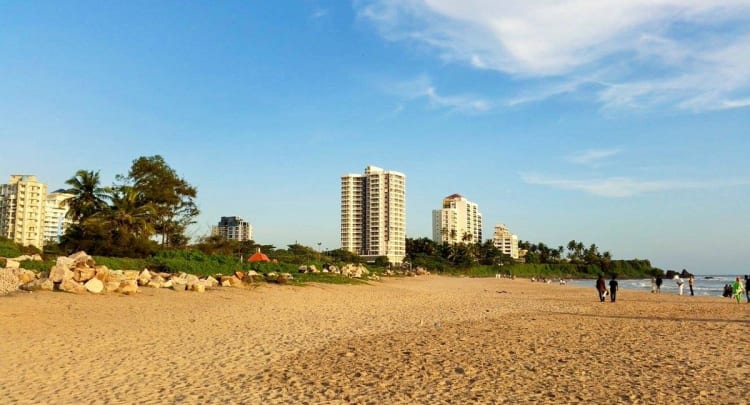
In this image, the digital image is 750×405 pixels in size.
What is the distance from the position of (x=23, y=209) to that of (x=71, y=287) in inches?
4103

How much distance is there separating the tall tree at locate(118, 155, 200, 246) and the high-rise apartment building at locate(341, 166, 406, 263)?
86817 millimetres

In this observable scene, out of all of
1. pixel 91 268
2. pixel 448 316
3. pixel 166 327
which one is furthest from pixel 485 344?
pixel 91 268

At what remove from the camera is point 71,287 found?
18.0 metres

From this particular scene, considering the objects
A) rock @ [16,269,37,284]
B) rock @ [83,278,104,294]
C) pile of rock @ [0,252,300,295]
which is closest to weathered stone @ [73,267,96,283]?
pile of rock @ [0,252,300,295]

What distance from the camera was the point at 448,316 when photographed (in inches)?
698

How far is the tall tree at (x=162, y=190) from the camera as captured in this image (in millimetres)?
44906

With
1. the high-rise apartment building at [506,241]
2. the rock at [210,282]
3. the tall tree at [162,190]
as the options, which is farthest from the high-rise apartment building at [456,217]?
the rock at [210,282]

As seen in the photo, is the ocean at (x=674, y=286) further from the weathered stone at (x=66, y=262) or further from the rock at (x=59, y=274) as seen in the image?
the rock at (x=59, y=274)

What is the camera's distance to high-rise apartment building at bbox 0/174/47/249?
102450 mm

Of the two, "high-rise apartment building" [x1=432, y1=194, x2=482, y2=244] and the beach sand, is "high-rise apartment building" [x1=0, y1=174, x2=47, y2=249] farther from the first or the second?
"high-rise apartment building" [x1=432, y1=194, x2=482, y2=244]

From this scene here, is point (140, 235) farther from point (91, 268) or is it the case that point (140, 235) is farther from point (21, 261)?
point (91, 268)

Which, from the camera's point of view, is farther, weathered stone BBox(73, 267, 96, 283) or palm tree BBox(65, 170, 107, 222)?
palm tree BBox(65, 170, 107, 222)

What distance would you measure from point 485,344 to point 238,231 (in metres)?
136

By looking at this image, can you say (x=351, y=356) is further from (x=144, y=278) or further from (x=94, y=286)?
(x=144, y=278)
